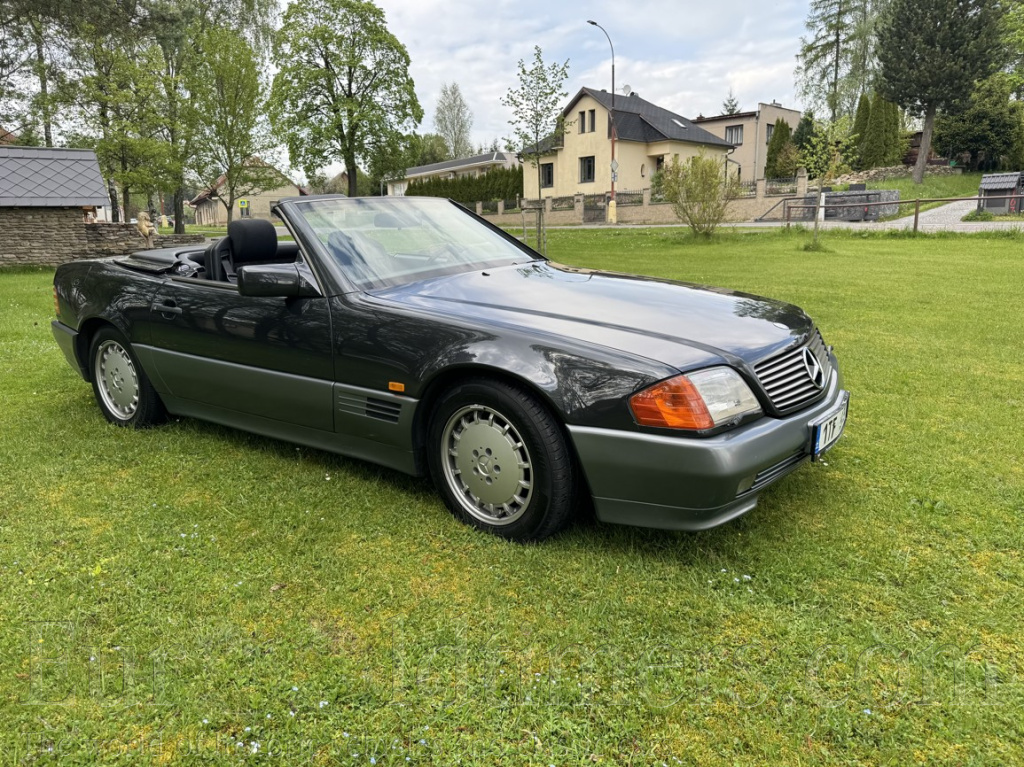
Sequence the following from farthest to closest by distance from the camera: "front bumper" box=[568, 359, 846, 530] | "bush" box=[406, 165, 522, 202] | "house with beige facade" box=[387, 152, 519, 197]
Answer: "house with beige facade" box=[387, 152, 519, 197], "bush" box=[406, 165, 522, 202], "front bumper" box=[568, 359, 846, 530]

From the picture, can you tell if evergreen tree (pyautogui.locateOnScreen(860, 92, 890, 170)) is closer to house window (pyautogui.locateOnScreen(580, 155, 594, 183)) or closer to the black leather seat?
house window (pyautogui.locateOnScreen(580, 155, 594, 183))

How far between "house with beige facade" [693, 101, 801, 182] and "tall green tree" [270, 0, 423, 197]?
99.4 feet

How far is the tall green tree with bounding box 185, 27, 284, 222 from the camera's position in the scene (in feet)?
96.8

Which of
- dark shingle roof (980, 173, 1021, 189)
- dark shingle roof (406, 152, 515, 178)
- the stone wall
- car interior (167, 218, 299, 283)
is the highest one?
dark shingle roof (406, 152, 515, 178)

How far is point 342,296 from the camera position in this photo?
10.9ft

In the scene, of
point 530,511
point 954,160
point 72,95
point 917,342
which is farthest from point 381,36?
point 954,160

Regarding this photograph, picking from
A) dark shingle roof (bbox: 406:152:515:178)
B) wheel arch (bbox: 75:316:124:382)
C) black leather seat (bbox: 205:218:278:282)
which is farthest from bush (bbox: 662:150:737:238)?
dark shingle roof (bbox: 406:152:515:178)

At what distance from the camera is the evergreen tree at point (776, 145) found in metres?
46.4

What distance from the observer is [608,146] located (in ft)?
147

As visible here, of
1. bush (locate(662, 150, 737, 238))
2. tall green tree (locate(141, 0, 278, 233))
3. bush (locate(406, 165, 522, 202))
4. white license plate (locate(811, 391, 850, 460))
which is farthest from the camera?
Result: bush (locate(406, 165, 522, 202))

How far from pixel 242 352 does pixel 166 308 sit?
745 millimetres

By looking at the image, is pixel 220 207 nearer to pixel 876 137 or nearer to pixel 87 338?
pixel 876 137

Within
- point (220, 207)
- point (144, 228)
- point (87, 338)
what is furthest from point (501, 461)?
point (220, 207)

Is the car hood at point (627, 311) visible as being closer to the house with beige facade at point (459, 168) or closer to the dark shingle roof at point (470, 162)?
the house with beige facade at point (459, 168)
